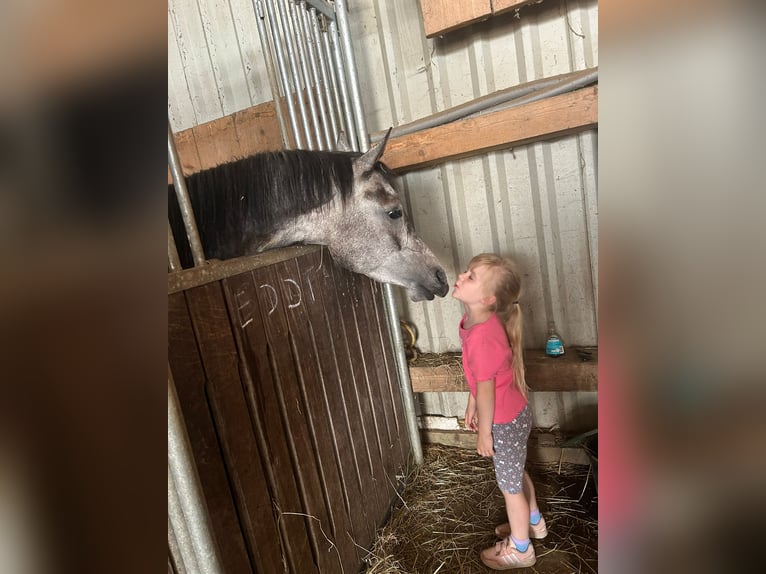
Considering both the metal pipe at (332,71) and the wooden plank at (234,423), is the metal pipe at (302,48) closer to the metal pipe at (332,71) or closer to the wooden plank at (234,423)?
the metal pipe at (332,71)

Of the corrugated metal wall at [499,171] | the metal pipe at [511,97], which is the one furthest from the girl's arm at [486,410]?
the metal pipe at [511,97]

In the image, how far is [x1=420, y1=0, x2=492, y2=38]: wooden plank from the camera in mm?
1415

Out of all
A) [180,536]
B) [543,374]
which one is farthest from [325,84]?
[180,536]

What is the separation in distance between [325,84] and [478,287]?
3.58 feet

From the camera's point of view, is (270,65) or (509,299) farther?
(270,65)

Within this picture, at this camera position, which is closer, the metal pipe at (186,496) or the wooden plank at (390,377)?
the metal pipe at (186,496)

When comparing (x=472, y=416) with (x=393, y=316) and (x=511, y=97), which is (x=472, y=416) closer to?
(x=393, y=316)

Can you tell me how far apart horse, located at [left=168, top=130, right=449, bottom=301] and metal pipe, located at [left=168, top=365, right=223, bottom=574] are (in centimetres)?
71

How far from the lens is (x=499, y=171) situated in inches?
68.6

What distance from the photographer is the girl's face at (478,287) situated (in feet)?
4.36

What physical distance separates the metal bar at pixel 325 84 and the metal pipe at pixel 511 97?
11.2 inches
